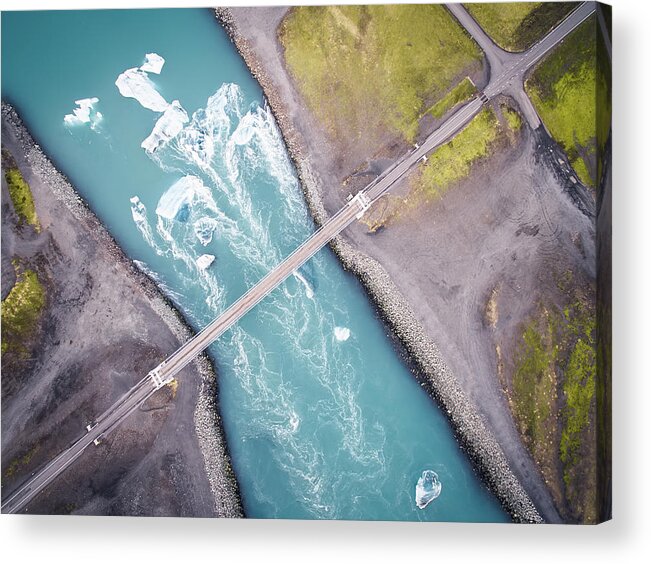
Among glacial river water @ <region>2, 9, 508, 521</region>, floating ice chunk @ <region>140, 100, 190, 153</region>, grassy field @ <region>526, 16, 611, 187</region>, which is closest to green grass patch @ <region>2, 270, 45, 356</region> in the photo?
glacial river water @ <region>2, 9, 508, 521</region>

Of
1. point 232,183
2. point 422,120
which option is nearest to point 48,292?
point 232,183

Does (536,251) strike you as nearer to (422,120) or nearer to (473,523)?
(422,120)

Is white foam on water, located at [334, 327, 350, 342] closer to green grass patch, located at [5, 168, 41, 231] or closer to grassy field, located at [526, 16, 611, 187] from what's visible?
grassy field, located at [526, 16, 611, 187]

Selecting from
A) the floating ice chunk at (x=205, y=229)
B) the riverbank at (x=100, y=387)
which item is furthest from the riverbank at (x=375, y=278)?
the riverbank at (x=100, y=387)

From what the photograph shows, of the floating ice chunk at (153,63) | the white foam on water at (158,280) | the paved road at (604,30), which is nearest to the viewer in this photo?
the paved road at (604,30)

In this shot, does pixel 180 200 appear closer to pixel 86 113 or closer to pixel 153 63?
pixel 86 113

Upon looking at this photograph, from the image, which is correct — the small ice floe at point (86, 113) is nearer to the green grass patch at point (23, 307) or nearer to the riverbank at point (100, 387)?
the riverbank at point (100, 387)
